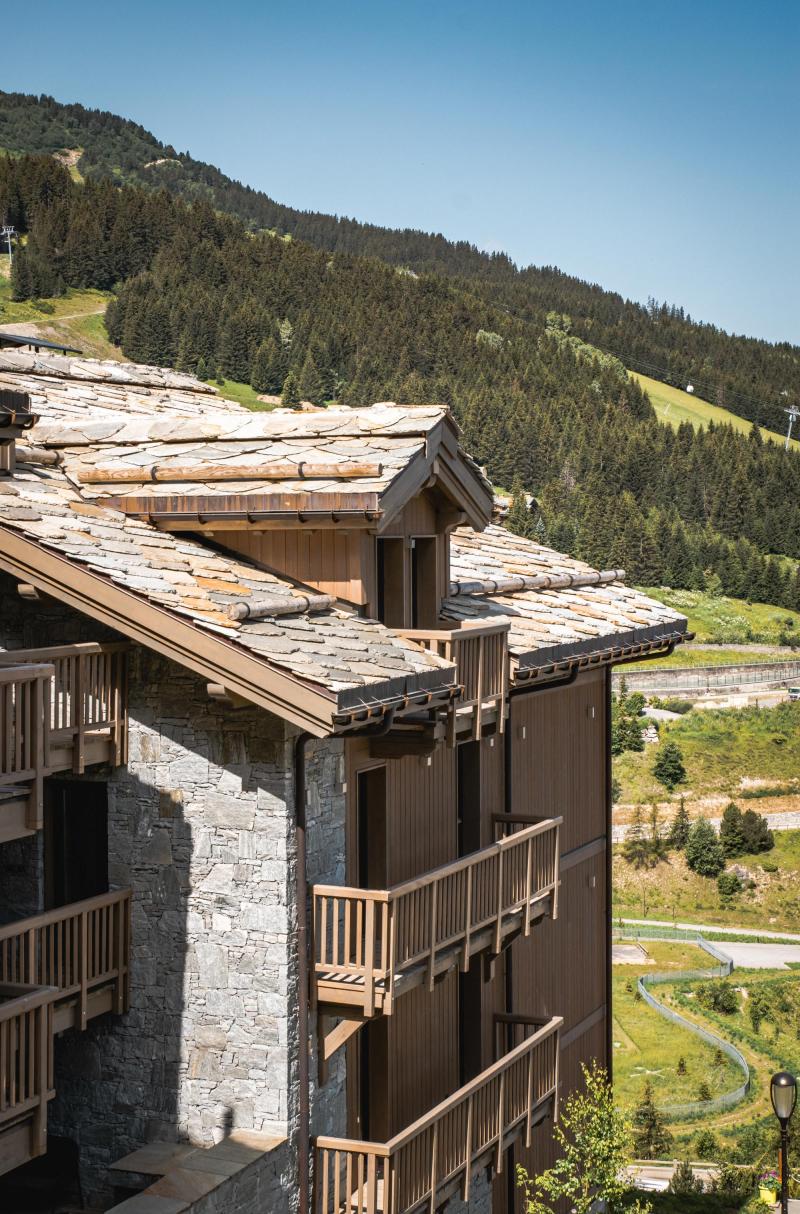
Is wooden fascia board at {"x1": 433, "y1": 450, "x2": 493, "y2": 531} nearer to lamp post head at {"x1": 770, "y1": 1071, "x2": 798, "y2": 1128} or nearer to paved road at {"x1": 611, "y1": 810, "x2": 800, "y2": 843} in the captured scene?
lamp post head at {"x1": 770, "y1": 1071, "x2": 798, "y2": 1128}

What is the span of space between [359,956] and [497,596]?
22.0ft

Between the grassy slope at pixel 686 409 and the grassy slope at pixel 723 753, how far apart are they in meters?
77.4

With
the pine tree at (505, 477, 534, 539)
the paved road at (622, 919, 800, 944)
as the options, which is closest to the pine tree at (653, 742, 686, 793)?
the paved road at (622, 919, 800, 944)

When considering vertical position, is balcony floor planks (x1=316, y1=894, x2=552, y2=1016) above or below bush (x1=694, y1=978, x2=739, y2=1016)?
above

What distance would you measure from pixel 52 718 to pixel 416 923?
363 cm

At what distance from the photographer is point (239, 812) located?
11.9m

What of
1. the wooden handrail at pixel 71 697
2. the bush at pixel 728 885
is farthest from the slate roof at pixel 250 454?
the bush at pixel 728 885

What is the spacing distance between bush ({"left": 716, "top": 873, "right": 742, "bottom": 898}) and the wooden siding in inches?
1974

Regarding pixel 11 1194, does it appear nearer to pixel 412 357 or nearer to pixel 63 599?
pixel 63 599

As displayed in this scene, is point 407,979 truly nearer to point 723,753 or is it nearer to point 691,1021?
point 691,1021

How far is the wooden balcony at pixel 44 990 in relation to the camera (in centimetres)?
1027

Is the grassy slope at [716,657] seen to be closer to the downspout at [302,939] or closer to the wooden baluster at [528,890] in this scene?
the wooden baluster at [528,890]

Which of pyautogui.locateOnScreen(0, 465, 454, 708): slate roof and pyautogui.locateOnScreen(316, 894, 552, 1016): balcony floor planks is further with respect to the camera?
pyautogui.locateOnScreen(316, 894, 552, 1016): balcony floor planks

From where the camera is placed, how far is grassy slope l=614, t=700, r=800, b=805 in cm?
7050
